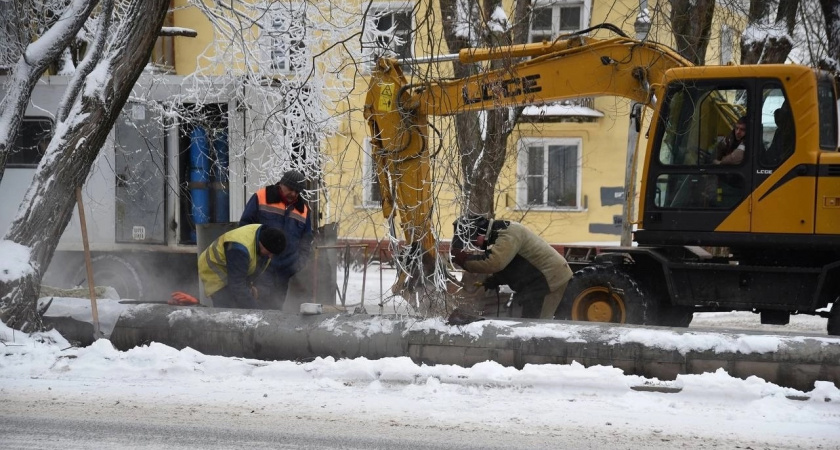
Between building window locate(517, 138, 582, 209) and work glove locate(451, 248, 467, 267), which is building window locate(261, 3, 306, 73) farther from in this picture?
building window locate(517, 138, 582, 209)

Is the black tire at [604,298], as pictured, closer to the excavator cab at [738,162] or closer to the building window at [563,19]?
the excavator cab at [738,162]

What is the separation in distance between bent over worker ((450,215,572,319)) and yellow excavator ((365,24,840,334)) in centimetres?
28

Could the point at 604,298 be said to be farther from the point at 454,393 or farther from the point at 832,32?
the point at 832,32

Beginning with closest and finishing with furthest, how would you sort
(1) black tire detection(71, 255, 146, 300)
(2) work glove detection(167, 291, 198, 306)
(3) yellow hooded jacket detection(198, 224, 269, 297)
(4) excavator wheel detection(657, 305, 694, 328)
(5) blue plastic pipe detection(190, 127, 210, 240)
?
(2) work glove detection(167, 291, 198, 306) → (3) yellow hooded jacket detection(198, 224, 269, 297) → (4) excavator wheel detection(657, 305, 694, 328) → (1) black tire detection(71, 255, 146, 300) → (5) blue plastic pipe detection(190, 127, 210, 240)

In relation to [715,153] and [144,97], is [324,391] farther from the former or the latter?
[144,97]

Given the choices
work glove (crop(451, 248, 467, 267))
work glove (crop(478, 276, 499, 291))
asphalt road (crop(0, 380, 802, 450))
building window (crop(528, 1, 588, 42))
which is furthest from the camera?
building window (crop(528, 1, 588, 42))

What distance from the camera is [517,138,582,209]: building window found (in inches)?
774

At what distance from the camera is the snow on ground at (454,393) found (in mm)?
5695

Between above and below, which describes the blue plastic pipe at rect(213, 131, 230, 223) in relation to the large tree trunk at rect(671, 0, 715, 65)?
below

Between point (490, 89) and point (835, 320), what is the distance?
3.77m

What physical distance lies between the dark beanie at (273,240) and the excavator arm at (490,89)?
3.71 ft

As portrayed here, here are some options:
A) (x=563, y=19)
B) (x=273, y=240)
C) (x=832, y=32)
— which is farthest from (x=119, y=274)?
(x=563, y=19)

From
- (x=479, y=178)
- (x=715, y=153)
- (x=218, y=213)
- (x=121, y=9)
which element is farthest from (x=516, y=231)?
(x=121, y=9)

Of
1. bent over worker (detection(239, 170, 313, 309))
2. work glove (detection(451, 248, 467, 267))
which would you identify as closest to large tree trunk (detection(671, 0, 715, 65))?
work glove (detection(451, 248, 467, 267))
